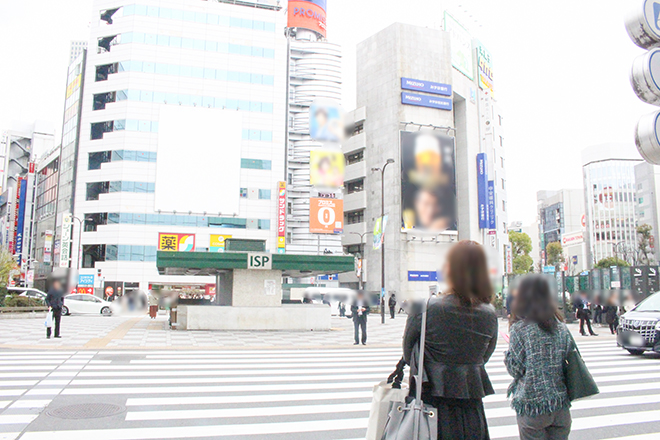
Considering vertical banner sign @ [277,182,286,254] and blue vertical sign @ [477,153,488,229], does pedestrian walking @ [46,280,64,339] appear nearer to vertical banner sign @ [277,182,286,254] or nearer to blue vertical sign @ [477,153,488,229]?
vertical banner sign @ [277,182,286,254]

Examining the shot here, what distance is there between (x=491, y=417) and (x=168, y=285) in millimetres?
53311

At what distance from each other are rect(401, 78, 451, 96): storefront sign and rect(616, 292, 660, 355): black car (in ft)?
167

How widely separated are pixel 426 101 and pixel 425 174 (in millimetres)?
8667

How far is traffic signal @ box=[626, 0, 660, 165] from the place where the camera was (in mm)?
5688

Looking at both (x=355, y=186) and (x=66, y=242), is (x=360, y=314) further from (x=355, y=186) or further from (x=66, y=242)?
(x=355, y=186)

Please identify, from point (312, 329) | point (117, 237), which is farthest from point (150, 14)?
A: point (312, 329)

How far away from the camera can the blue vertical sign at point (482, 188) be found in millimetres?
63875

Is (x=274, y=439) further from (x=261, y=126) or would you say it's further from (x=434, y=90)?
(x=434, y=90)

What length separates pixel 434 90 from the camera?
2451 inches

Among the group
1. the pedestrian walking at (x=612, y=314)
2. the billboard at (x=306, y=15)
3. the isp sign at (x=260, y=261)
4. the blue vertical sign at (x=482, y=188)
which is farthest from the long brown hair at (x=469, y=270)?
the billboard at (x=306, y=15)

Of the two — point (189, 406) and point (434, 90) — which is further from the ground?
point (434, 90)

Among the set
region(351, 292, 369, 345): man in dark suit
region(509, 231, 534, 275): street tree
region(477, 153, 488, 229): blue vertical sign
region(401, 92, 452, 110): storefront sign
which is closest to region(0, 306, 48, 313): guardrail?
region(351, 292, 369, 345): man in dark suit

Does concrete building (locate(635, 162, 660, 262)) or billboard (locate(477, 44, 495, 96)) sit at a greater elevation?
billboard (locate(477, 44, 495, 96))

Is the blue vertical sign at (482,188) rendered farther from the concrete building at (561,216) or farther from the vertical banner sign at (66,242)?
the concrete building at (561,216)
